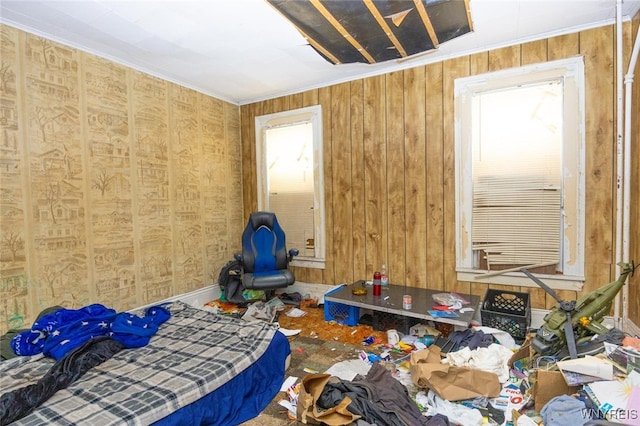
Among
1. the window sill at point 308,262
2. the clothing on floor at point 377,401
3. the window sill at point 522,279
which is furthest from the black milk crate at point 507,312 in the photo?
the window sill at point 308,262

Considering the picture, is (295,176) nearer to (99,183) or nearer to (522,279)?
(99,183)

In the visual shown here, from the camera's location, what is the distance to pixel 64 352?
188 centimetres

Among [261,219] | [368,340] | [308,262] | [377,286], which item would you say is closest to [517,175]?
[377,286]

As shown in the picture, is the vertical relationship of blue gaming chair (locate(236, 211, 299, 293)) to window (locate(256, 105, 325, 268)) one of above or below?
below

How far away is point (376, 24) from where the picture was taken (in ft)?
8.09

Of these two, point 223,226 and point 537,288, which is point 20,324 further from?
point 537,288

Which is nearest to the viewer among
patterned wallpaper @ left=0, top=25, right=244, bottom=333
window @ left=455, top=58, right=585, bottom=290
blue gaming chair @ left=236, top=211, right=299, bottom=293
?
patterned wallpaper @ left=0, top=25, right=244, bottom=333

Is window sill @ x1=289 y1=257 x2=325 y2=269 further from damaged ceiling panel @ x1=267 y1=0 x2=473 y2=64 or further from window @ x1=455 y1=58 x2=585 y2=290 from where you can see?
damaged ceiling panel @ x1=267 y1=0 x2=473 y2=64

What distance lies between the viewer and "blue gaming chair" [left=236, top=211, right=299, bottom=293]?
3703mm

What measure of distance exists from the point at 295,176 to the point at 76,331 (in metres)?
2.71

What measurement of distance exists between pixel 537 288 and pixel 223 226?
361cm

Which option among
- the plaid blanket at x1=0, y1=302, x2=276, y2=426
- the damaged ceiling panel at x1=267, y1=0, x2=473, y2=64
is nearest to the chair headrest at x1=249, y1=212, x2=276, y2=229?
the plaid blanket at x1=0, y1=302, x2=276, y2=426

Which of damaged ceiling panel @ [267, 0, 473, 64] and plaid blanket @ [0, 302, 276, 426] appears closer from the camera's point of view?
plaid blanket @ [0, 302, 276, 426]

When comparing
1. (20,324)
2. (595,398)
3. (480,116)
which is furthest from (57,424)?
(480,116)
